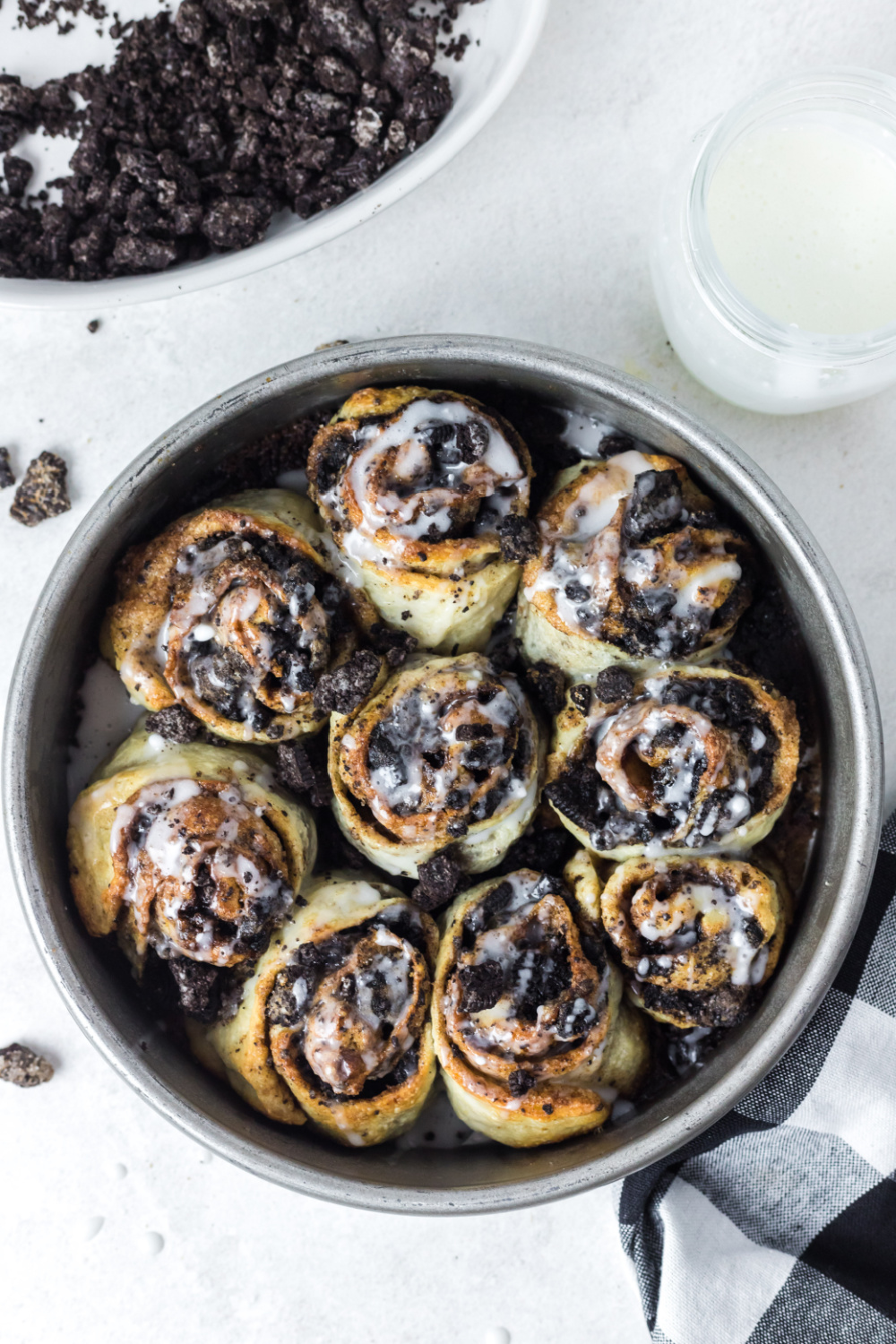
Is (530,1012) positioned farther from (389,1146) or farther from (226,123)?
(226,123)

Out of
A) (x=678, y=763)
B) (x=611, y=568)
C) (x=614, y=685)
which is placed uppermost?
(x=611, y=568)

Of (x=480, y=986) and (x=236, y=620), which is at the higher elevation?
(x=236, y=620)

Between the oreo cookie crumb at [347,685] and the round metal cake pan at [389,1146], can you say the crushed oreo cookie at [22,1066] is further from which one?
the oreo cookie crumb at [347,685]

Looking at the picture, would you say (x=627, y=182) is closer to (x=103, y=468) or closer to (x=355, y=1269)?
(x=103, y=468)

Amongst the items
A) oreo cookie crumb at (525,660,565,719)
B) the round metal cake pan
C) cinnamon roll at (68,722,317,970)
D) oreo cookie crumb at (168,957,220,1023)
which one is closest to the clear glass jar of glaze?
the round metal cake pan

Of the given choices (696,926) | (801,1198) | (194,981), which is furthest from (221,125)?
(801,1198)

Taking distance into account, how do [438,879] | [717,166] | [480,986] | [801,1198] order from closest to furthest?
1. [480,986]
2. [438,879]
3. [717,166]
4. [801,1198]

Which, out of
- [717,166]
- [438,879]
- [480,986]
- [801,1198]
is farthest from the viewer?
[801,1198]
